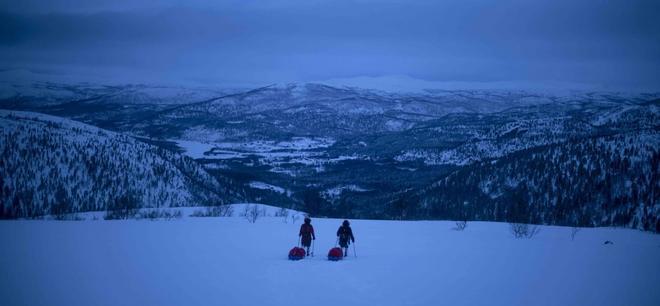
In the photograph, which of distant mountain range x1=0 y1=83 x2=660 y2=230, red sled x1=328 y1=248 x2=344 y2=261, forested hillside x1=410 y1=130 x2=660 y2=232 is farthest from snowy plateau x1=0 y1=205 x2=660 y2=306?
forested hillside x1=410 y1=130 x2=660 y2=232

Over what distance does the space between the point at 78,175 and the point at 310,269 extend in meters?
53.4

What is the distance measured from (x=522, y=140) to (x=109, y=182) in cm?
9578

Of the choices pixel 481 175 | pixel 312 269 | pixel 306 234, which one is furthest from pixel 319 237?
pixel 481 175

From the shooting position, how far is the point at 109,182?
194 ft

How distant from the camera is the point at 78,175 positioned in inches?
2290

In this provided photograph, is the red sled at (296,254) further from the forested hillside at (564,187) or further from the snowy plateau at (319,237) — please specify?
the forested hillside at (564,187)

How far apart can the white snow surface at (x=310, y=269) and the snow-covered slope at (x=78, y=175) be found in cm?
3281

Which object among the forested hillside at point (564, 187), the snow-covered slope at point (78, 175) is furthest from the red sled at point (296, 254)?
the snow-covered slope at point (78, 175)

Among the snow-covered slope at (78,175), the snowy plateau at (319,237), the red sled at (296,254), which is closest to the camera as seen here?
the snowy plateau at (319,237)

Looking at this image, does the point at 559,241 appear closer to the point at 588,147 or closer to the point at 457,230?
the point at 457,230

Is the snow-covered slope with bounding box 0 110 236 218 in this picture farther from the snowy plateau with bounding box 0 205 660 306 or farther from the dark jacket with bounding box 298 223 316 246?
the dark jacket with bounding box 298 223 316 246

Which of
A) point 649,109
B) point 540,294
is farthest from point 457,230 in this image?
point 649,109

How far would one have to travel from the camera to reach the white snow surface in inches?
453

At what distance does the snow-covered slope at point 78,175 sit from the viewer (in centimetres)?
5109
